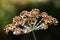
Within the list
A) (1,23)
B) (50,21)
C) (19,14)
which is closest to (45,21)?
(50,21)

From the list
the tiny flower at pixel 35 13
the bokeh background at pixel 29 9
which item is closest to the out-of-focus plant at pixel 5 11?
the bokeh background at pixel 29 9

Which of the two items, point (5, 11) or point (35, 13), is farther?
point (5, 11)

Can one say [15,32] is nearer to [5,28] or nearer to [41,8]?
[5,28]

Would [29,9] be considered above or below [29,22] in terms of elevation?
above

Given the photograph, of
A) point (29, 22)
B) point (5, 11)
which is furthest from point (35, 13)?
point (5, 11)

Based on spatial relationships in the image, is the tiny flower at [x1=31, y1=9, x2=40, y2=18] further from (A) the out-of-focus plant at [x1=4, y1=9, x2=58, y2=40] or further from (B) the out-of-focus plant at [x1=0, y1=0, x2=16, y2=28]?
(B) the out-of-focus plant at [x1=0, y1=0, x2=16, y2=28]

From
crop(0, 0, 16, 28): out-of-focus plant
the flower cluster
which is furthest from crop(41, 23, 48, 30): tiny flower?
crop(0, 0, 16, 28): out-of-focus plant

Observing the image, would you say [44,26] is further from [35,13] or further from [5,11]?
[5,11]
